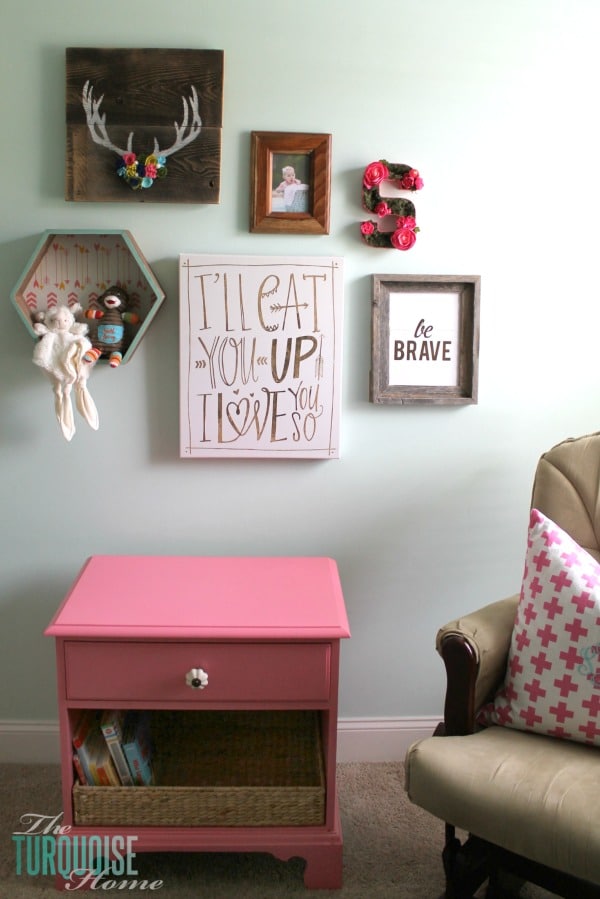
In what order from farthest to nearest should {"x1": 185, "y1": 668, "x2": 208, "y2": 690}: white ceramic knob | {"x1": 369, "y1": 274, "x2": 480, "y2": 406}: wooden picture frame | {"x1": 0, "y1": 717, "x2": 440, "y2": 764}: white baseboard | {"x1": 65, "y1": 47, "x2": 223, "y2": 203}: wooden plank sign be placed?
{"x1": 0, "y1": 717, "x2": 440, "y2": 764}: white baseboard, {"x1": 369, "y1": 274, "x2": 480, "y2": 406}: wooden picture frame, {"x1": 65, "y1": 47, "x2": 223, "y2": 203}: wooden plank sign, {"x1": 185, "y1": 668, "x2": 208, "y2": 690}: white ceramic knob

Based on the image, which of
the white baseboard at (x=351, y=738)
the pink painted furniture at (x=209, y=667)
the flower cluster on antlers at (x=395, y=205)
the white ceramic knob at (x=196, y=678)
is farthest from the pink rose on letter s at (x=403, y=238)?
the white baseboard at (x=351, y=738)

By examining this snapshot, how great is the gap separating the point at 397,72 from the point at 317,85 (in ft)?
0.69

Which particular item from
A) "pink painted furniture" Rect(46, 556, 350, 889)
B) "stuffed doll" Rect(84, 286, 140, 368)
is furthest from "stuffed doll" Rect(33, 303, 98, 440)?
"pink painted furniture" Rect(46, 556, 350, 889)

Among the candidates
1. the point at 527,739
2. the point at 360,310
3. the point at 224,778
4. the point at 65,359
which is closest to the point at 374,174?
the point at 360,310

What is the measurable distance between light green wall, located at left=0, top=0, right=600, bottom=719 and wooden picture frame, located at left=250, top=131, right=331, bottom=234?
38mm

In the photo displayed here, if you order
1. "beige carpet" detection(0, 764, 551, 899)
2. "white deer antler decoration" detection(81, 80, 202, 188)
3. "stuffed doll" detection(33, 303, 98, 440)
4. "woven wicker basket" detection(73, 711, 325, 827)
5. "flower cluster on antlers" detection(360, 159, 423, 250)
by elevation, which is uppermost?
"white deer antler decoration" detection(81, 80, 202, 188)

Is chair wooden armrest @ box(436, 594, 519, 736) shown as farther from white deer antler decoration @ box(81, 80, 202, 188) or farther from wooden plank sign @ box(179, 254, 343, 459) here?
white deer antler decoration @ box(81, 80, 202, 188)

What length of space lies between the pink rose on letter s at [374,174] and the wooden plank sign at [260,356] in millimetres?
211

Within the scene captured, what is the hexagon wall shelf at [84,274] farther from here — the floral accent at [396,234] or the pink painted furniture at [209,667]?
the pink painted furniture at [209,667]

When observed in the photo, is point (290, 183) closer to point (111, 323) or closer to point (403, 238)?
point (403, 238)

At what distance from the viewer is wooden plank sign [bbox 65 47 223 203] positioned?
195cm

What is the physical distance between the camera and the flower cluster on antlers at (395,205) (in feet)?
6.59

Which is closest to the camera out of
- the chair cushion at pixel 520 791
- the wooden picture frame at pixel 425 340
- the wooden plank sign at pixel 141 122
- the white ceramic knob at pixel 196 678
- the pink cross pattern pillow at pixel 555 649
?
the chair cushion at pixel 520 791

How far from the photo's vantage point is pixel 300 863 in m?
Answer: 1.85
